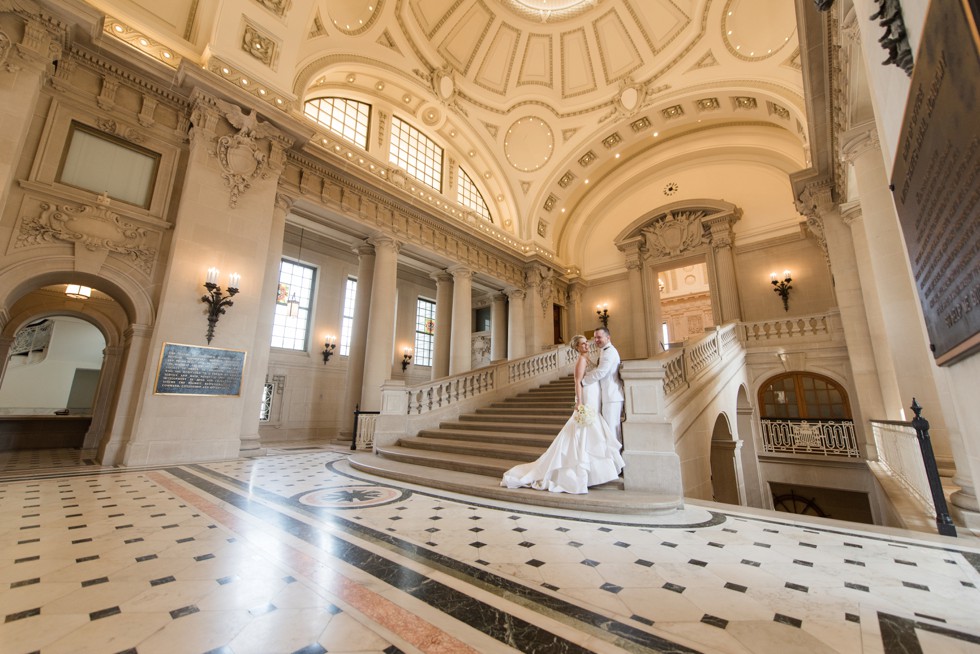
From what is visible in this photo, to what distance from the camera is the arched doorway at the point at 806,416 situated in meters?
9.57

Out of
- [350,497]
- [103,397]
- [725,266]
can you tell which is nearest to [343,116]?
[103,397]

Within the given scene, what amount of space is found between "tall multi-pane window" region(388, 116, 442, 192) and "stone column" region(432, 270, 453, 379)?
3.43m

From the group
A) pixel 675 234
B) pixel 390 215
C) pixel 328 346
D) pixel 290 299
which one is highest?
pixel 675 234

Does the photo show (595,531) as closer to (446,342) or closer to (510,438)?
(510,438)

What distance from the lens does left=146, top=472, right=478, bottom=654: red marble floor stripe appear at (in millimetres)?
1815

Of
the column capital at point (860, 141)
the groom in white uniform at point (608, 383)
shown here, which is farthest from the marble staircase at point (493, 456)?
the column capital at point (860, 141)

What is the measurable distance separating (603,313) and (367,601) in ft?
50.7

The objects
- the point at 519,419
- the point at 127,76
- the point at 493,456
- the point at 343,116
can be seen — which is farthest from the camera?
the point at 343,116

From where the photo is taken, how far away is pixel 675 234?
1479 centimetres

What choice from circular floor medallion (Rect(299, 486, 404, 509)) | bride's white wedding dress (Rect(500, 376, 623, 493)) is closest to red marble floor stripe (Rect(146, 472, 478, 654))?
circular floor medallion (Rect(299, 486, 404, 509))

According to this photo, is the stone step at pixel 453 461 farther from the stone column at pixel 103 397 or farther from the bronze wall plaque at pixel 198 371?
the stone column at pixel 103 397

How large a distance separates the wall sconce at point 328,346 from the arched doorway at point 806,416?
43.8ft

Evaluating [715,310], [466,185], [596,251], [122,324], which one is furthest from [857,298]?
[122,324]

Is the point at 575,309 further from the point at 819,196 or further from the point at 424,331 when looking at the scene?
the point at 819,196
